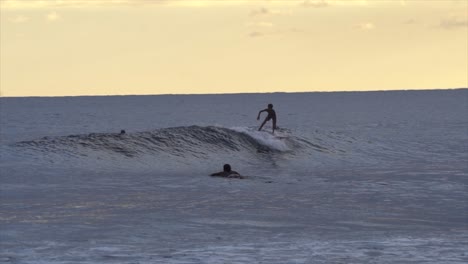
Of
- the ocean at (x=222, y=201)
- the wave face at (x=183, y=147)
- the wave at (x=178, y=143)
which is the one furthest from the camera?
the wave at (x=178, y=143)

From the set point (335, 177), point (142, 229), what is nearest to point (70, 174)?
point (335, 177)

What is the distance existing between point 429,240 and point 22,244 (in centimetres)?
815

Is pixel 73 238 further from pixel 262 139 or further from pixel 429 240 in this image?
pixel 262 139

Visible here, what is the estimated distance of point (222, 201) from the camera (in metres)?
26.6

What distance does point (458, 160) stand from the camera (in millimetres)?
44250

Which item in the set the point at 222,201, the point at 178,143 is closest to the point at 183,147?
the point at 178,143

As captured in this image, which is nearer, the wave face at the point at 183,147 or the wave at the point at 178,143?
the wave face at the point at 183,147

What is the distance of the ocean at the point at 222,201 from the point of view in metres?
18.9

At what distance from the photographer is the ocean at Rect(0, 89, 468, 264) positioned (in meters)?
18.9

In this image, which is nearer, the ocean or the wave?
the ocean

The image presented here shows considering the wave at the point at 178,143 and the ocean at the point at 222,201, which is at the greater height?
the wave at the point at 178,143

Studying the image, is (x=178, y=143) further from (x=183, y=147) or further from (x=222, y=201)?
(x=222, y=201)

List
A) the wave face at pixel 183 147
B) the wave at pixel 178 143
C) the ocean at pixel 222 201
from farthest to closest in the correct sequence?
the wave at pixel 178 143 < the wave face at pixel 183 147 < the ocean at pixel 222 201

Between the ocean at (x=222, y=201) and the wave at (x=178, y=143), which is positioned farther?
the wave at (x=178, y=143)
